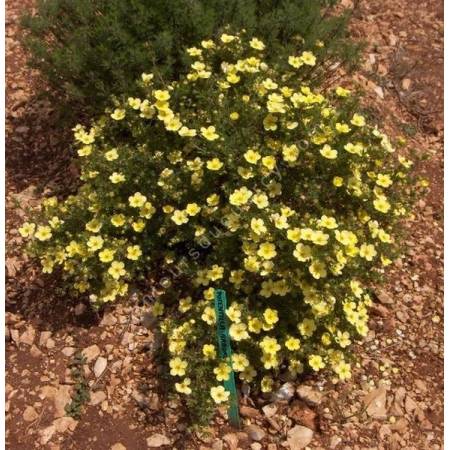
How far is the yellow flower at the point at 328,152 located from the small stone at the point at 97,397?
→ 218cm

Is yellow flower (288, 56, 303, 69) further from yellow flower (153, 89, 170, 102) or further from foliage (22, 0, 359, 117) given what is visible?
yellow flower (153, 89, 170, 102)

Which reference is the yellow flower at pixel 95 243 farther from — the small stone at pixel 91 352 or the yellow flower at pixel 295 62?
the yellow flower at pixel 295 62

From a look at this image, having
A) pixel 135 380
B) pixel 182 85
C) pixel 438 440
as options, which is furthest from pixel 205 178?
pixel 438 440

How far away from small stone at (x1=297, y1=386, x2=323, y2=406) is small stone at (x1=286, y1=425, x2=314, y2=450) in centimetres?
17

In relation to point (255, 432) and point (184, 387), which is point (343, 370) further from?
point (184, 387)

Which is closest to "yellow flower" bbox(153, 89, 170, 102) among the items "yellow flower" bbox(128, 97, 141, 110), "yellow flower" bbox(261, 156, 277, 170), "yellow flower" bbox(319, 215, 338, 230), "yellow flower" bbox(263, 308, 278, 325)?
"yellow flower" bbox(128, 97, 141, 110)

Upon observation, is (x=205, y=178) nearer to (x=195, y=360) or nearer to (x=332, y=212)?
(x=332, y=212)

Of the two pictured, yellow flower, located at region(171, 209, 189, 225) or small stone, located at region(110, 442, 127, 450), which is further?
yellow flower, located at region(171, 209, 189, 225)

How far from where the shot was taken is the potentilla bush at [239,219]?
3562 mm

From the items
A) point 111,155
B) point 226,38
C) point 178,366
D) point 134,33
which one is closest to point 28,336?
point 178,366

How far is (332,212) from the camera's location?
3836 mm

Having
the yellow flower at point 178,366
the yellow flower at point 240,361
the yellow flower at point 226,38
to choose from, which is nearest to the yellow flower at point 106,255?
the yellow flower at point 178,366

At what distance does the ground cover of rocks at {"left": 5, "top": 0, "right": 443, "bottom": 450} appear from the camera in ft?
12.2

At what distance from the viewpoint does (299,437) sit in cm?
368
